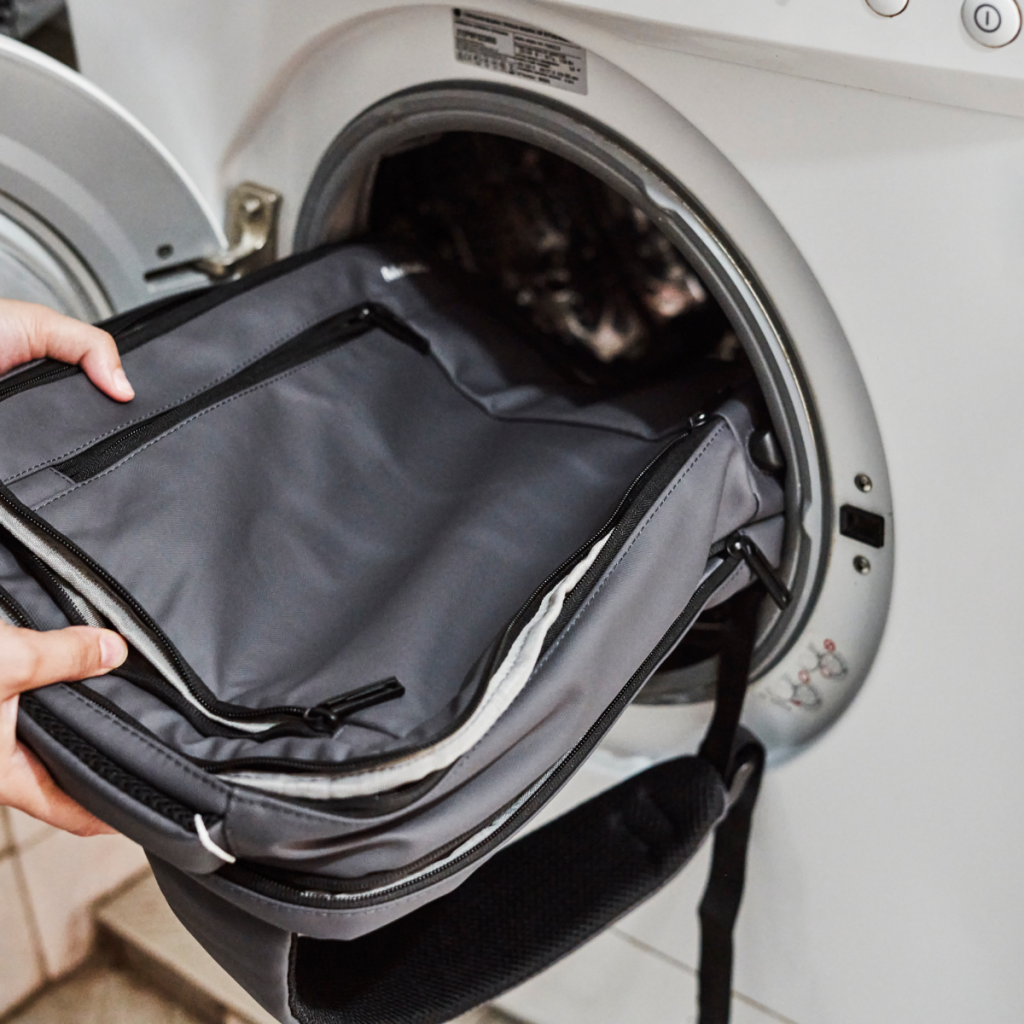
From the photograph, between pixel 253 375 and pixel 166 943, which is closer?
pixel 253 375

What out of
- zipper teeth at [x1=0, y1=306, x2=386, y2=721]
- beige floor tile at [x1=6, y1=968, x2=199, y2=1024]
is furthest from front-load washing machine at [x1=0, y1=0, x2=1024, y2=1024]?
beige floor tile at [x1=6, y1=968, x2=199, y2=1024]

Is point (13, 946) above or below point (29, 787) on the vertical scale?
below

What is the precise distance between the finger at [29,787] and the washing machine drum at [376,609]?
0.04 feet

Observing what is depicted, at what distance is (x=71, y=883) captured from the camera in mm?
1026

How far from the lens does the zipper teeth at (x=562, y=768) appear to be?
1.51 ft

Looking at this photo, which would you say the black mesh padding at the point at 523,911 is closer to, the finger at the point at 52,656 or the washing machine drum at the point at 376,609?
the washing machine drum at the point at 376,609

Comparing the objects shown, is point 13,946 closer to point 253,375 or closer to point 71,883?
point 71,883

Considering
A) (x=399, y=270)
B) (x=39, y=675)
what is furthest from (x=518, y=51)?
(x=39, y=675)

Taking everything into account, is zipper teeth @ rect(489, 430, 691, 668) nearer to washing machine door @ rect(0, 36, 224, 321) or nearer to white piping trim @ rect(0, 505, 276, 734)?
white piping trim @ rect(0, 505, 276, 734)

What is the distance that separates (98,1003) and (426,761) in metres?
0.71

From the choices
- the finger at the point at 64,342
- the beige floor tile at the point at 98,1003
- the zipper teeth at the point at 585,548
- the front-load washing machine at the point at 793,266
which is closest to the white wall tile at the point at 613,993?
the front-load washing machine at the point at 793,266

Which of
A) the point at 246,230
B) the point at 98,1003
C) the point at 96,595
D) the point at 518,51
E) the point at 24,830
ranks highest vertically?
the point at 518,51

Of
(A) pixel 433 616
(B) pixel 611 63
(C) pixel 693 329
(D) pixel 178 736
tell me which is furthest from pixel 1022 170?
(C) pixel 693 329

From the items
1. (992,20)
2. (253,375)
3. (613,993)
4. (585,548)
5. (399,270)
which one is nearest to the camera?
(992,20)
